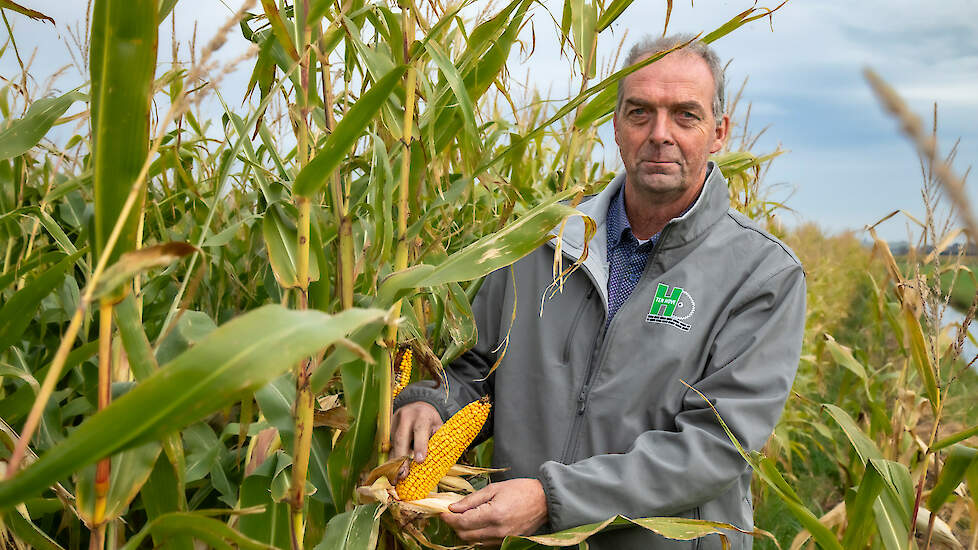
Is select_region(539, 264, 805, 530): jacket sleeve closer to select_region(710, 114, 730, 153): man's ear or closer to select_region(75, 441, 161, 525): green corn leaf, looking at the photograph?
select_region(710, 114, 730, 153): man's ear

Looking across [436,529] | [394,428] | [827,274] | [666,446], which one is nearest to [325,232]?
[394,428]

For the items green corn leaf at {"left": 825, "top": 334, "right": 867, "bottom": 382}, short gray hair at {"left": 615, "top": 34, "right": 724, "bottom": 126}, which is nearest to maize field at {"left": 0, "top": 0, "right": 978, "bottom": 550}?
short gray hair at {"left": 615, "top": 34, "right": 724, "bottom": 126}

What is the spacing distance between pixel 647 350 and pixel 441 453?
57 cm

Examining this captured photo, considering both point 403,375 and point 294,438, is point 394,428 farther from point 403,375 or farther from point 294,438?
point 294,438

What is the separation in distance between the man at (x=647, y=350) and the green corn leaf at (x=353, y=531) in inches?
9.0

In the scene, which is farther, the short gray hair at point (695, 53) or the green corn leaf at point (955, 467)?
the short gray hair at point (695, 53)

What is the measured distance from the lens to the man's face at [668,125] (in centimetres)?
184

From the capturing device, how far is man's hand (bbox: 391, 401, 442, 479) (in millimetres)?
1458

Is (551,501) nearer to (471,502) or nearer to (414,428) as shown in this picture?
(471,502)

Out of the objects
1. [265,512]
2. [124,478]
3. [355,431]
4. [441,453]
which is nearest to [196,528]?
[124,478]

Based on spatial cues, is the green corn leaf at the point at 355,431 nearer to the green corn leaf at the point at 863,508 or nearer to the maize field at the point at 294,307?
the maize field at the point at 294,307

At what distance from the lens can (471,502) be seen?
1.40 m

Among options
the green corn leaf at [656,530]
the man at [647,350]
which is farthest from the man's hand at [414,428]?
the green corn leaf at [656,530]

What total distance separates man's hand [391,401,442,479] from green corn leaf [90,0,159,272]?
81 cm
